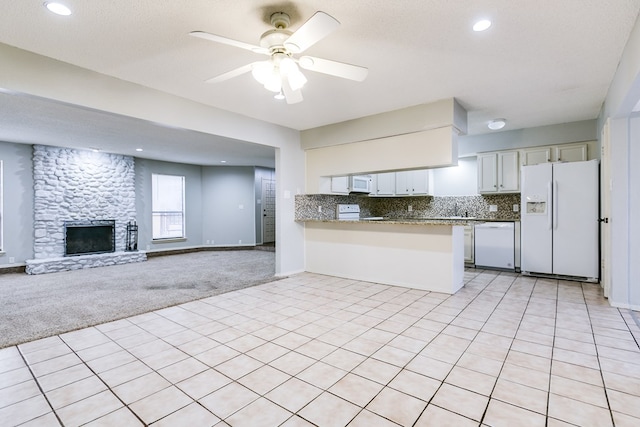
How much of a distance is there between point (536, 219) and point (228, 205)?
23.7ft

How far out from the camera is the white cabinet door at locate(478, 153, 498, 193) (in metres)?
5.69

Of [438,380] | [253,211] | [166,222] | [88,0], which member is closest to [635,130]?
[438,380]

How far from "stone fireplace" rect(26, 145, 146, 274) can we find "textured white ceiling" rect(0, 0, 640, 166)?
14.3ft

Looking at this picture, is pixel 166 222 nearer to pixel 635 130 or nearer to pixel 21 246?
pixel 21 246

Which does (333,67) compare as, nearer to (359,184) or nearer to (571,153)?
(359,184)

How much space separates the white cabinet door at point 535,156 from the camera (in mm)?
5305

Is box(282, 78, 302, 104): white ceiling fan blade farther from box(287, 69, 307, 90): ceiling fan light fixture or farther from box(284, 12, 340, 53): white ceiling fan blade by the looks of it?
box(284, 12, 340, 53): white ceiling fan blade

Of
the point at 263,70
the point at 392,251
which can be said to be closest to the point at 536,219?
the point at 392,251

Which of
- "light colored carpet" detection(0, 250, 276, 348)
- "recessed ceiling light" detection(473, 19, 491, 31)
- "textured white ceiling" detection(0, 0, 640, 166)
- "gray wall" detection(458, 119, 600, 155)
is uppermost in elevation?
"textured white ceiling" detection(0, 0, 640, 166)

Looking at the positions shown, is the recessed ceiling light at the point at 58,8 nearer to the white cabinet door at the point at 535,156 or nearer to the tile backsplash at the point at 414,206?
the tile backsplash at the point at 414,206

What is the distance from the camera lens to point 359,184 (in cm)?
616

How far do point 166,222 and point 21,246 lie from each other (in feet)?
9.38

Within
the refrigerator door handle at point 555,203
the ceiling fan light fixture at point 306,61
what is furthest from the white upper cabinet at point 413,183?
the ceiling fan light fixture at point 306,61

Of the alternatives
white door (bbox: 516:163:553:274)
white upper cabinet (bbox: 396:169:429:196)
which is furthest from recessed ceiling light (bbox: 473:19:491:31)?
white upper cabinet (bbox: 396:169:429:196)
